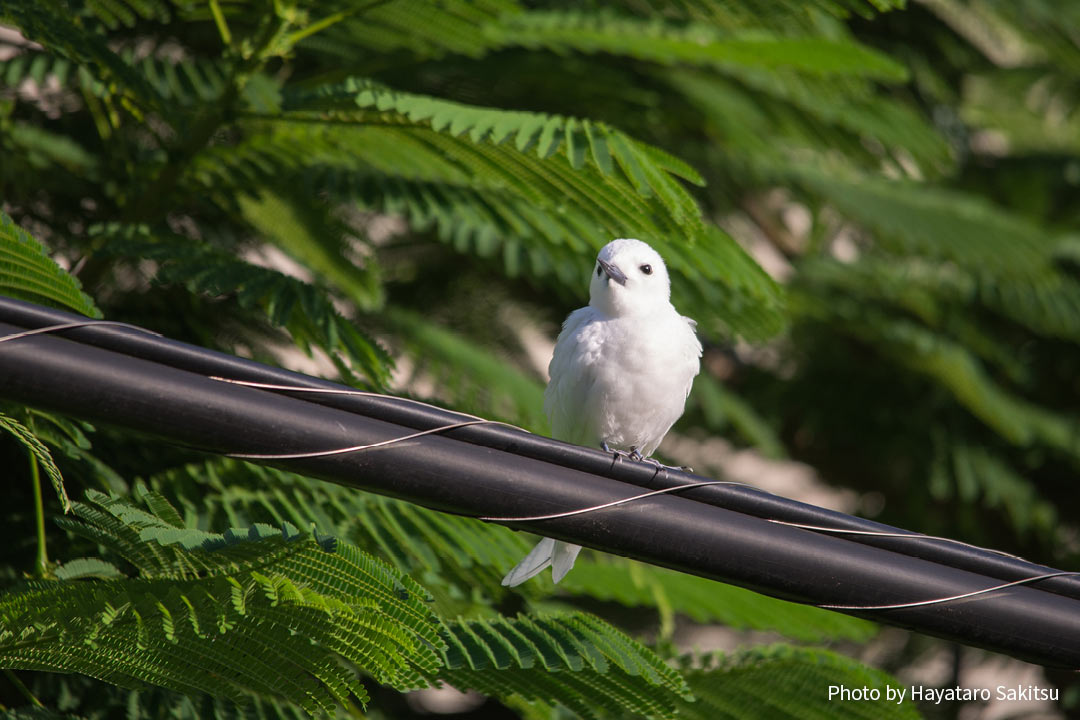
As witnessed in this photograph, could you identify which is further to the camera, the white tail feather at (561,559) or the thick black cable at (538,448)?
the white tail feather at (561,559)

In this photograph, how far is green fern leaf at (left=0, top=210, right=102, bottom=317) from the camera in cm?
246

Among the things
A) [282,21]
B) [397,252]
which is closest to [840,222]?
[397,252]

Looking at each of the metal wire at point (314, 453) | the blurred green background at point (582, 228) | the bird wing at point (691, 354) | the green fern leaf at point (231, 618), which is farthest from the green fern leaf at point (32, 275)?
the bird wing at point (691, 354)

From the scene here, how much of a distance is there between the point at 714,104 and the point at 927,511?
2.62 meters

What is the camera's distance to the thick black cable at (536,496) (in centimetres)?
194

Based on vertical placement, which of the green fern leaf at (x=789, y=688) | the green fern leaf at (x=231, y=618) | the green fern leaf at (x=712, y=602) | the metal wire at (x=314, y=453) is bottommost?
the green fern leaf at (x=712, y=602)

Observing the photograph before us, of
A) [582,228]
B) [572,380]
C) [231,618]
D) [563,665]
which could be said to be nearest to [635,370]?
[572,380]

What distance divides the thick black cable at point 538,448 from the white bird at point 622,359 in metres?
0.94

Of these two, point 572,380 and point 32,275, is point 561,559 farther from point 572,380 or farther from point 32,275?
point 32,275

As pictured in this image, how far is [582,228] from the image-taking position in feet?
10.5

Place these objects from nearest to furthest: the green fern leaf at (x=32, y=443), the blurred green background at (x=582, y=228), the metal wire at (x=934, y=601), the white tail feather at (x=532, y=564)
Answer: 1. the green fern leaf at (x=32, y=443)
2. the metal wire at (x=934, y=601)
3. the blurred green background at (x=582, y=228)
4. the white tail feather at (x=532, y=564)

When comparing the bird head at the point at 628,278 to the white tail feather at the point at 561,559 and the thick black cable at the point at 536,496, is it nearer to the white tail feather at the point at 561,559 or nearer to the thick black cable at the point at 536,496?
the white tail feather at the point at 561,559

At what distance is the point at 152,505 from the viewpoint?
231cm

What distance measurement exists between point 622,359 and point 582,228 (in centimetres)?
38
